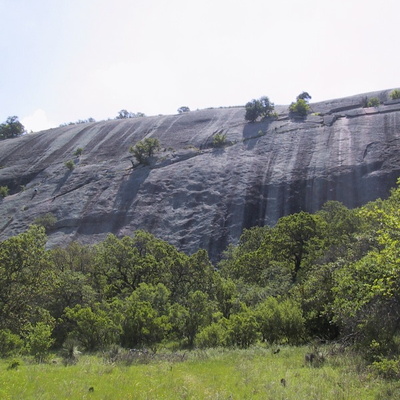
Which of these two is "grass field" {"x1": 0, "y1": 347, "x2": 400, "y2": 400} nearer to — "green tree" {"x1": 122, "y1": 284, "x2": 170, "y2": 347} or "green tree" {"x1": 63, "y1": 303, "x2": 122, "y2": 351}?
"green tree" {"x1": 63, "y1": 303, "x2": 122, "y2": 351}

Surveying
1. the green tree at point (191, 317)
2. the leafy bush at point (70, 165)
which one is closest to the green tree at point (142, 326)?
the green tree at point (191, 317)

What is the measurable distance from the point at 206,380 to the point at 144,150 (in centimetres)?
4669

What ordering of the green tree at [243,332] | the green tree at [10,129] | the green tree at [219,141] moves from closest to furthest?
the green tree at [243,332]
the green tree at [219,141]
the green tree at [10,129]

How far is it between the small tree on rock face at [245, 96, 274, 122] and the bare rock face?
1832mm

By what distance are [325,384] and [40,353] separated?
12240mm

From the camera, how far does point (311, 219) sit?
1217 inches

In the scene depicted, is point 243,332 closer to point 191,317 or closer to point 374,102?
point 191,317

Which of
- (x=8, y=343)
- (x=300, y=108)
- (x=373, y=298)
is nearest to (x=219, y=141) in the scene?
(x=300, y=108)

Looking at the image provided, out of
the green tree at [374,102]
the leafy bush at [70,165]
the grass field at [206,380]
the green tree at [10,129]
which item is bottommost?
the grass field at [206,380]

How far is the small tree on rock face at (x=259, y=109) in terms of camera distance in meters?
63.2

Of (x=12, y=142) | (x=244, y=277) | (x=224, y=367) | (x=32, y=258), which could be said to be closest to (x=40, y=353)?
(x=32, y=258)

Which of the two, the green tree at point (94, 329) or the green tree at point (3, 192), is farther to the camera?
the green tree at point (3, 192)

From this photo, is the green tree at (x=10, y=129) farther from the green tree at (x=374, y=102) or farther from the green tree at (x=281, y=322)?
the green tree at (x=281, y=322)

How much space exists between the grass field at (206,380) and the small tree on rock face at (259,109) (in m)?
52.0
